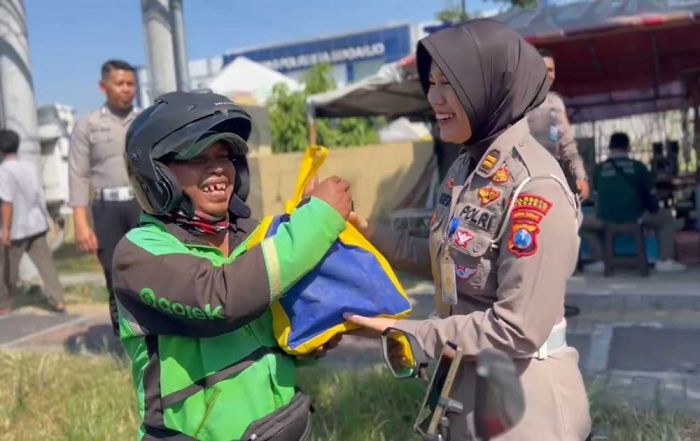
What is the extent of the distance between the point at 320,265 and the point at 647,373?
11.9 ft

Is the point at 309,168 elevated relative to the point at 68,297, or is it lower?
elevated

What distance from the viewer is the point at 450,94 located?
1.76m

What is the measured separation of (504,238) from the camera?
168 cm

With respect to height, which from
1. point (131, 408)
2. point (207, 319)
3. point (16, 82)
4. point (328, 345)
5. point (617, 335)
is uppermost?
point (16, 82)

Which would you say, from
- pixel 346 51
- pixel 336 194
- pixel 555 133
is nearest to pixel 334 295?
pixel 336 194

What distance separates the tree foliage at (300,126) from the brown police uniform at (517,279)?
16.8 meters

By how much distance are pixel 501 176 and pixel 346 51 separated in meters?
54.2

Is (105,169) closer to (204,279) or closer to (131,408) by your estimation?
(131,408)

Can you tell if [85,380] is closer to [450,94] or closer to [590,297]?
[450,94]

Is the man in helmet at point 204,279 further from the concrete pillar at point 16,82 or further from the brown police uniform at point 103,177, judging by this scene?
the concrete pillar at point 16,82

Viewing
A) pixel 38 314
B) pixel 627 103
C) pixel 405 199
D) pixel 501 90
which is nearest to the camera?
pixel 501 90

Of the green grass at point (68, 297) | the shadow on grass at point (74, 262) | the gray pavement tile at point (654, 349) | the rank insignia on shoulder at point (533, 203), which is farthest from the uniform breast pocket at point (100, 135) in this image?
→ the shadow on grass at point (74, 262)

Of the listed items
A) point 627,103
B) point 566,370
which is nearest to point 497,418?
point 566,370

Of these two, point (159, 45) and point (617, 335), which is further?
point (159, 45)
